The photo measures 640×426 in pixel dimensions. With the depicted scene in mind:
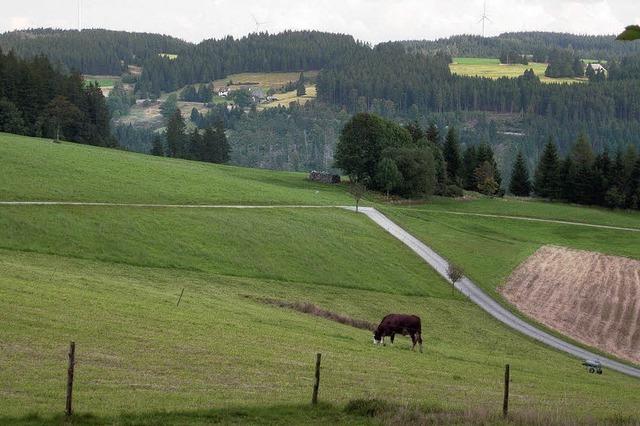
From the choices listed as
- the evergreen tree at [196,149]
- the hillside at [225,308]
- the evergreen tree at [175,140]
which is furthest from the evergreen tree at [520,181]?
the evergreen tree at [175,140]

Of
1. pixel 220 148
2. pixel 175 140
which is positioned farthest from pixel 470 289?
pixel 175 140

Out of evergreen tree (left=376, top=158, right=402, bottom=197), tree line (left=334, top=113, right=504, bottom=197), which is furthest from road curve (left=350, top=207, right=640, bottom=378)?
tree line (left=334, top=113, right=504, bottom=197)

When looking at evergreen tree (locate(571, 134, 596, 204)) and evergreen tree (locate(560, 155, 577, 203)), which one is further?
evergreen tree (locate(560, 155, 577, 203))

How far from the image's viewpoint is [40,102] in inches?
5600

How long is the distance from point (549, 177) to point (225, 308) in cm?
11162

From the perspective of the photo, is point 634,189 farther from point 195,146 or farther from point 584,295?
point 195,146

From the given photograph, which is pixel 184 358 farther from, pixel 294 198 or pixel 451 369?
pixel 294 198

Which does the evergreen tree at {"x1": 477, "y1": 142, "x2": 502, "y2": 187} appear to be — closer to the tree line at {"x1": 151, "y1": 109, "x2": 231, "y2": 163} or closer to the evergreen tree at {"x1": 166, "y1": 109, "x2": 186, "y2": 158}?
the tree line at {"x1": 151, "y1": 109, "x2": 231, "y2": 163}

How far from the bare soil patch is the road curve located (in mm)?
1898

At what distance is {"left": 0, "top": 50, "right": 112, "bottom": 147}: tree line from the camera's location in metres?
136

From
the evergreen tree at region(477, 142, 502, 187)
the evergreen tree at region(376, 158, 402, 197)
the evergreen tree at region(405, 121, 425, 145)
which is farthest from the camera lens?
the evergreen tree at region(477, 142, 502, 187)

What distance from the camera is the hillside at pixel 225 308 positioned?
77.2 feet

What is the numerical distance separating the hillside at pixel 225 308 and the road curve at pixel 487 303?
5.67 ft

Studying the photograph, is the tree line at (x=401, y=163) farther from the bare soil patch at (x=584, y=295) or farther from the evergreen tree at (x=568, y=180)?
the bare soil patch at (x=584, y=295)
